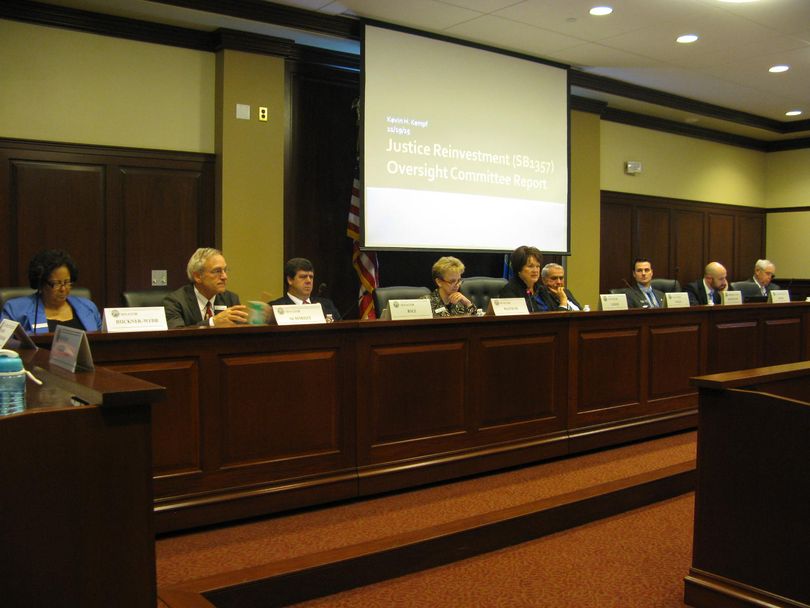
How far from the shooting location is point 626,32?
583cm

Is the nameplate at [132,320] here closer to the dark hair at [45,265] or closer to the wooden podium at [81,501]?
the dark hair at [45,265]

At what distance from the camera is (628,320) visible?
4.20 metres

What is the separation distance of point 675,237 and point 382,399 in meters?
6.56

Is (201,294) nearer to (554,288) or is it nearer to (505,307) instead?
(505,307)

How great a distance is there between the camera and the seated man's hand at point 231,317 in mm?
3234

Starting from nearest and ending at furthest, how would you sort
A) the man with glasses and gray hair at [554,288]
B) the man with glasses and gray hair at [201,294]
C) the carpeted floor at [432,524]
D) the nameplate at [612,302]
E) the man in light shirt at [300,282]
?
the carpeted floor at [432,524]
the man with glasses and gray hair at [201,294]
the man in light shirt at [300,282]
the nameplate at [612,302]
the man with glasses and gray hair at [554,288]

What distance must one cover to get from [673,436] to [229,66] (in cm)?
385

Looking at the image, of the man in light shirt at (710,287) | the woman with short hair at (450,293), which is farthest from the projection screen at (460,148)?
the woman with short hair at (450,293)

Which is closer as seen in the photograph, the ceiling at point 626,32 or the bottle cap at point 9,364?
the bottle cap at point 9,364

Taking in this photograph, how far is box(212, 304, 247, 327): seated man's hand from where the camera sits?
323 centimetres

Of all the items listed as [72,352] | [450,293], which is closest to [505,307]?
[450,293]

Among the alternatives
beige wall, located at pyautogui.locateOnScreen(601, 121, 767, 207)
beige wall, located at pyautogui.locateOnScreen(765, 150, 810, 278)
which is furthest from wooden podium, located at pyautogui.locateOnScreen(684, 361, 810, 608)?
beige wall, located at pyautogui.locateOnScreen(765, 150, 810, 278)

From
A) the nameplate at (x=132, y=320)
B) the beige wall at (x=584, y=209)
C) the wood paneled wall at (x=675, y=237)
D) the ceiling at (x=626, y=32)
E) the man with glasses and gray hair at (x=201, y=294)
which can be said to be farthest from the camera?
the wood paneled wall at (x=675, y=237)

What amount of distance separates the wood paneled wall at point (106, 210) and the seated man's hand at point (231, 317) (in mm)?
2210
